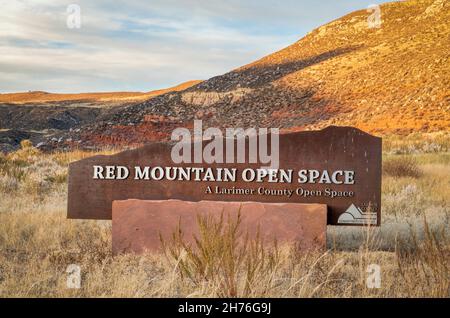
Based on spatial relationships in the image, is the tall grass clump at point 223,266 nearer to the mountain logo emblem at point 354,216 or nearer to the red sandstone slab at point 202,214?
the red sandstone slab at point 202,214

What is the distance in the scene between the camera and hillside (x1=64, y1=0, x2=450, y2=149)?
26.8m

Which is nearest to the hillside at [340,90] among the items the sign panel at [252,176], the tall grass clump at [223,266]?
the sign panel at [252,176]

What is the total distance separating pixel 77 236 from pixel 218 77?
116 feet

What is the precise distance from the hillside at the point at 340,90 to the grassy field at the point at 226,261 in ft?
57.0

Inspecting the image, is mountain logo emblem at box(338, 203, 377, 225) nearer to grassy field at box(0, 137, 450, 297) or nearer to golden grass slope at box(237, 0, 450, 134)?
grassy field at box(0, 137, 450, 297)

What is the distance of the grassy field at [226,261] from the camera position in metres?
4.61

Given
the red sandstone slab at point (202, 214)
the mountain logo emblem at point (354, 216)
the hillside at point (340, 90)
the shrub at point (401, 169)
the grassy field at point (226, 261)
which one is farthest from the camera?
the hillside at point (340, 90)

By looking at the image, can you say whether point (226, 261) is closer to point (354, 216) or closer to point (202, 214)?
point (202, 214)

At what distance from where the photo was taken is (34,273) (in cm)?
544

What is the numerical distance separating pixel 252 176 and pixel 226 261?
209 cm

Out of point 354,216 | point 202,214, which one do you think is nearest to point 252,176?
point 202,214

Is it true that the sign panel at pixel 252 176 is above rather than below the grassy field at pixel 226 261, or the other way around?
above

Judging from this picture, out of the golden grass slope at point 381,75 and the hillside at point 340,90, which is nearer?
the golden grass slope at point 381,75

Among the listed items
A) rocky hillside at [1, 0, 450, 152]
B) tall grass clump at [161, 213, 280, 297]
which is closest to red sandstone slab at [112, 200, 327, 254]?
tall grass clump at [161, 213, 280, 297]
